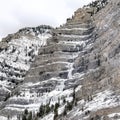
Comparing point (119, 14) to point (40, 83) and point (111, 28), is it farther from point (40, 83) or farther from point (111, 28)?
point (40, 83)

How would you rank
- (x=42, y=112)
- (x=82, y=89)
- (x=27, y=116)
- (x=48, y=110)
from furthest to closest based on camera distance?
(x=27, y=116), (x=42, y=112), (x=82, y=89), (x=48, y=110)

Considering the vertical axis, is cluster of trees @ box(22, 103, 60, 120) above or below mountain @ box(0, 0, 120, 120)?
below

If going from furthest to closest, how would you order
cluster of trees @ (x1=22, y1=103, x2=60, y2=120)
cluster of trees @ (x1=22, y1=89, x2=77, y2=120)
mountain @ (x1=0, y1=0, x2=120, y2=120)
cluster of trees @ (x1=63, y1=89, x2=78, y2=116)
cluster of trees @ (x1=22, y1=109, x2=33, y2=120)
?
cluster of trees @ (x1=22, y1=109, x2=33, y2=120) → cluster of trees @ (x1=22, y1=103, x2=60, y2=120) → cluster of trees @ (x1=22, y1=89, x2=77, y2=120) → cluster of trees @ (x1=63, y1=89, x2=78, y2=116) → mountain @ (x1=0, y1=0, x2=120, y2=120)

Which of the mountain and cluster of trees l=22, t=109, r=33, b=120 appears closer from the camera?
the mountain

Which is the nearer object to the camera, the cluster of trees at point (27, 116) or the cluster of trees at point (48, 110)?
the cluster of trees at point (48, 110)

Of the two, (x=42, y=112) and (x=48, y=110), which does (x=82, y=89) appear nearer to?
(x=48, y=110)

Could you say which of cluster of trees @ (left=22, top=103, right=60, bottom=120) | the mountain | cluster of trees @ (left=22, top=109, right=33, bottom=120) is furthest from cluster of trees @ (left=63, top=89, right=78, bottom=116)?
cluster of trees @ (left=22, top=109, right=33, bottom=120)

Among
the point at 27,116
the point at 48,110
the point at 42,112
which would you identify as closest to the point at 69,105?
the point at 48,110

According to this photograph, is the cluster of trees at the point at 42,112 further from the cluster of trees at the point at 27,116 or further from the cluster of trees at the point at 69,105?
the cluster of trees at the point at 69,105

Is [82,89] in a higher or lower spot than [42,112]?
higher

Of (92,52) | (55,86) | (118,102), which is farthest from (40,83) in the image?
(118,102)

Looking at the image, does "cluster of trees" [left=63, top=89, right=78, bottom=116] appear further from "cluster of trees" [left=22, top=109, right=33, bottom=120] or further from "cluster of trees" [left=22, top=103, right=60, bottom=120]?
"cluster of trees" [left=22, top=109, right=33, bottom=120]

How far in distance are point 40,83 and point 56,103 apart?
30.8 m

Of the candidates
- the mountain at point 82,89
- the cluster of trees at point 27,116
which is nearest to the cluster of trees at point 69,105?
the mountain at point 82,89
